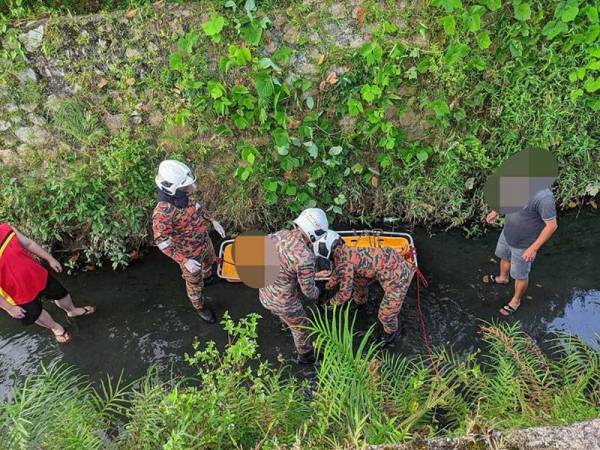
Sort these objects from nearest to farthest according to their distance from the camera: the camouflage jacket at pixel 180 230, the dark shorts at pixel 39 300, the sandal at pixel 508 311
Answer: the camouflage jacket at pixel 180 230
the dark shorts at pixel 39 300
the sandal at pixel 508 311

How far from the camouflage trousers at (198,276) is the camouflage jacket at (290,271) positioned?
1.09m

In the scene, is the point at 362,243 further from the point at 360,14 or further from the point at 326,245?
the point at 360,14

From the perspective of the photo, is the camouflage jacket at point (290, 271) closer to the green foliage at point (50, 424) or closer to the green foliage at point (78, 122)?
the green foliage at point (50, 424)

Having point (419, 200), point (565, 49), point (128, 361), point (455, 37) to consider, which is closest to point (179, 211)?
point (128, 361)

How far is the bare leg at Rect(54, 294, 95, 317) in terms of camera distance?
4877 millimetres

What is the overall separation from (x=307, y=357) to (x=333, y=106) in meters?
2.97

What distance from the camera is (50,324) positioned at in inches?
186

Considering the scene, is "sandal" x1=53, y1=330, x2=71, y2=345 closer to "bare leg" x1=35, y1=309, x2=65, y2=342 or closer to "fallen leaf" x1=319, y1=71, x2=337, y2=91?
"bare leg" x1=35, y1=309, x2=65, y2=342

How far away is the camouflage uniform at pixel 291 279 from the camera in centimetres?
352

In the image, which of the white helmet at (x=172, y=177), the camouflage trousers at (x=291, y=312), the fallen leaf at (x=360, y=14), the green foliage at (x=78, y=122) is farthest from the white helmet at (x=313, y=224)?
the green foliage at (x=78, y=122)

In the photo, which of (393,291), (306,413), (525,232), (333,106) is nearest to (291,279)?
(393,291)

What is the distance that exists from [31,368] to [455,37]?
6.12m

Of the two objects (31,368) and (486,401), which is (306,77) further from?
(31,368)

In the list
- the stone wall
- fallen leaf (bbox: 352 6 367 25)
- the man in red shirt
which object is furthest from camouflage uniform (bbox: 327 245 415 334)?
the man in red shirt
